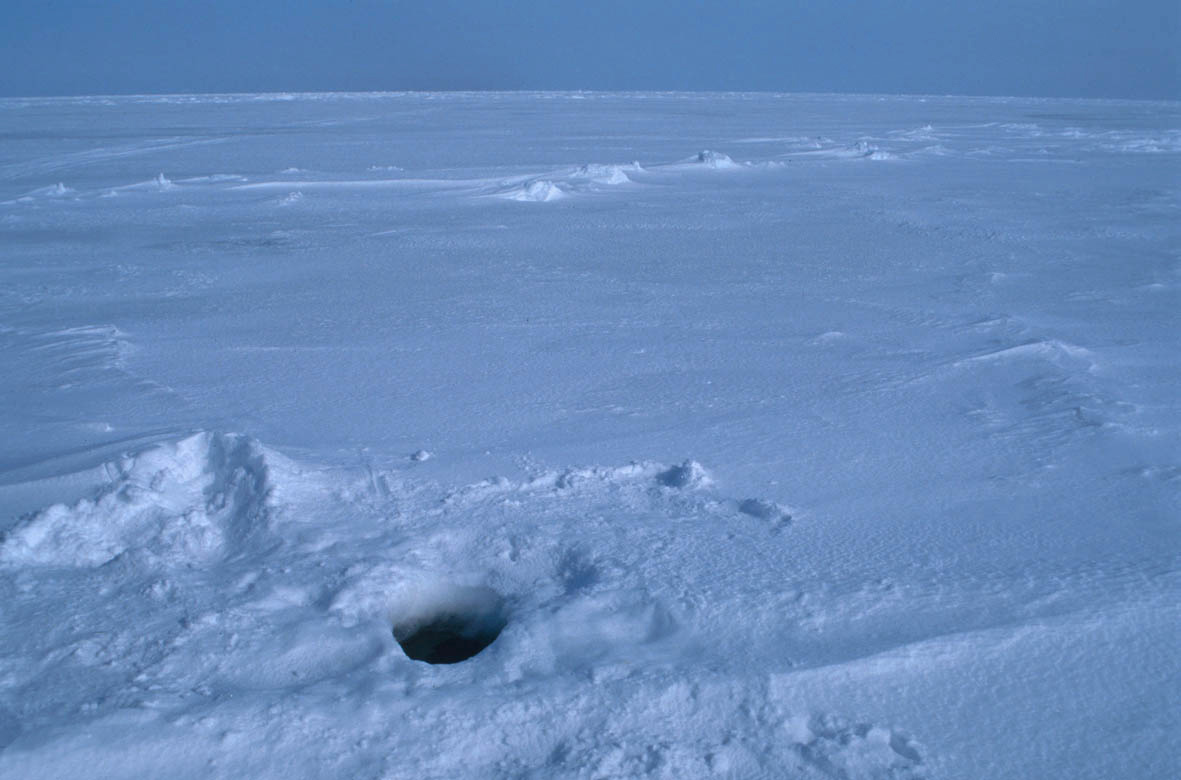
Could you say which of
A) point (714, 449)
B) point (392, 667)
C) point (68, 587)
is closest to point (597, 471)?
point (714, 449)

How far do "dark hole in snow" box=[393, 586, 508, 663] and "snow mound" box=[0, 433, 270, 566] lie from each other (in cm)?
65

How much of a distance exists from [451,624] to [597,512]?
1.96 ft

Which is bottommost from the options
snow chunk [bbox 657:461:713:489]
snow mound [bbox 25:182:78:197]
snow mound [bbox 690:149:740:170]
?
snow mound [bbox 25:182:78:197]

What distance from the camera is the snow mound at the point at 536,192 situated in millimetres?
9453

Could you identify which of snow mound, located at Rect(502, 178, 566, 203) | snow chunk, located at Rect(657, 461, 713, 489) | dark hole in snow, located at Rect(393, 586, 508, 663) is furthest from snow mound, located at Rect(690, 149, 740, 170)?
dark hole in snow, located at Rect(393, 586, 508, 663)

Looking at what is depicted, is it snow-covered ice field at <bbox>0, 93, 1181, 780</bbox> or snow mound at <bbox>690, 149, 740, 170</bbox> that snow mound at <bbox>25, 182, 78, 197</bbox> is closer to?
snow-covered ice field at <bbox>0, 93, 1181, 780</bbox>

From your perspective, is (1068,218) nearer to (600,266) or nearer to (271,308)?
Answer: (600,266)

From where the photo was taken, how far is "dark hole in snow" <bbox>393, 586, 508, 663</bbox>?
241cm

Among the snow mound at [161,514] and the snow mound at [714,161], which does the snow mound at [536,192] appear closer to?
the snow mound at [714,161]

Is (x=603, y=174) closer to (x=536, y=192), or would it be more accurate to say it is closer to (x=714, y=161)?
(x=536, y=192)

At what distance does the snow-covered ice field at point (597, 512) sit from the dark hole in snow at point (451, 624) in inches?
0.8

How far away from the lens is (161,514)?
2.80 metres

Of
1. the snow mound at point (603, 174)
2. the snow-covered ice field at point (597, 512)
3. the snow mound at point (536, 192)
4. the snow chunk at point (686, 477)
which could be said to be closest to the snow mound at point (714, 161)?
the snow mound at point (603, 174)

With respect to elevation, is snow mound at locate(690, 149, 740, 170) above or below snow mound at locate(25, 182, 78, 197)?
above
